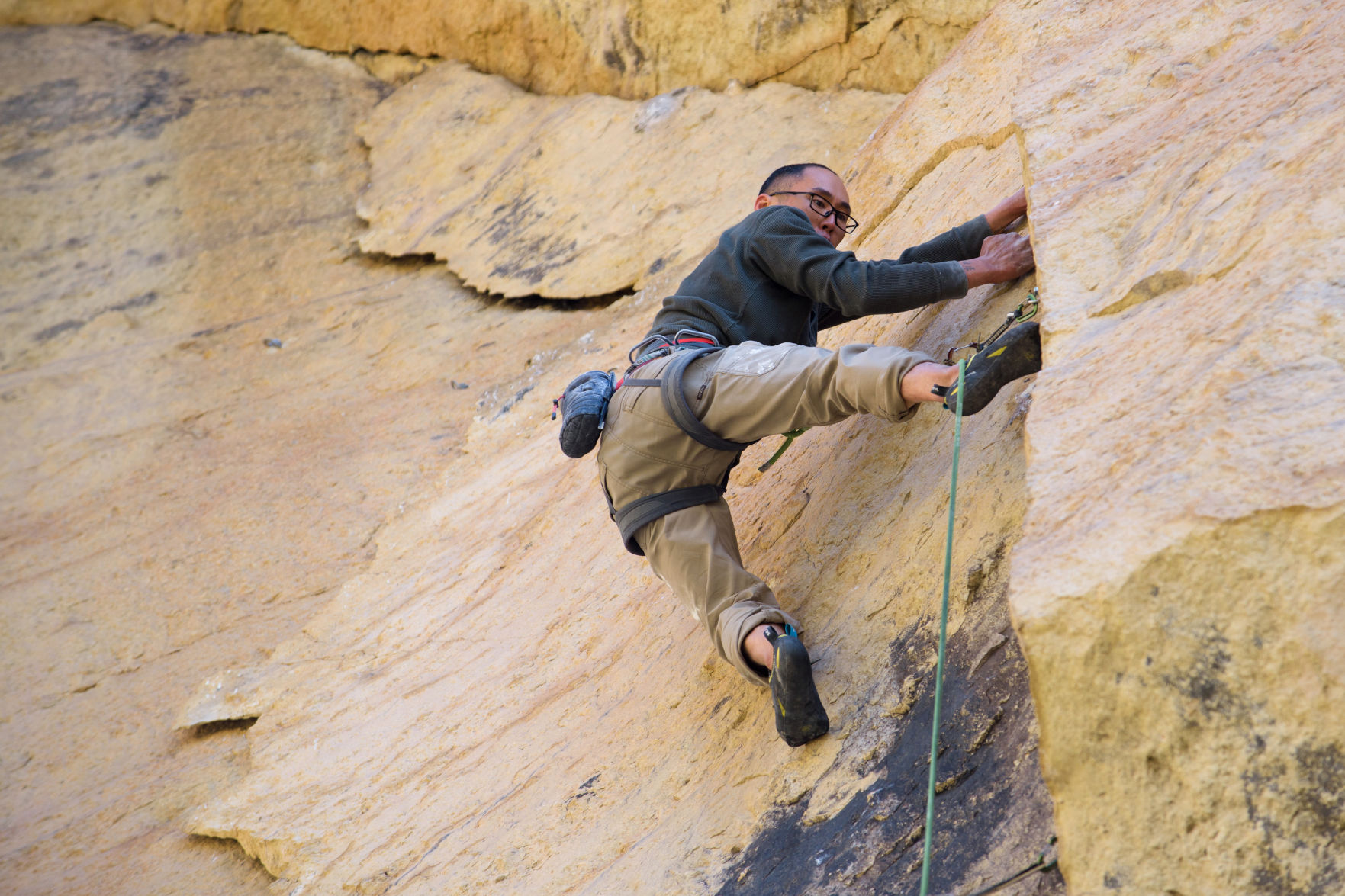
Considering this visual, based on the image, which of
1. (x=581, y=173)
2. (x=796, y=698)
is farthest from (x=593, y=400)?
(x=581, y=173)

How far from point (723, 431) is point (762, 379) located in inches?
8.1

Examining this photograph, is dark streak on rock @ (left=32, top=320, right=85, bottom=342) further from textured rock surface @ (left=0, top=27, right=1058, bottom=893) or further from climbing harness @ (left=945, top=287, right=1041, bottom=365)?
climbing harness @ (left=945, top=287, right=1041, bottom=365)

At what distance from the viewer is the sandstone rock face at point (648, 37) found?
559 centimetres

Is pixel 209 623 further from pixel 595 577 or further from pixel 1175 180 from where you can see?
pixel 1175 180

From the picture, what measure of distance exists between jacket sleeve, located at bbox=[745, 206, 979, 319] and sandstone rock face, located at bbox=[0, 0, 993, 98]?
308 cm

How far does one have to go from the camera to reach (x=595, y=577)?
3768 mm

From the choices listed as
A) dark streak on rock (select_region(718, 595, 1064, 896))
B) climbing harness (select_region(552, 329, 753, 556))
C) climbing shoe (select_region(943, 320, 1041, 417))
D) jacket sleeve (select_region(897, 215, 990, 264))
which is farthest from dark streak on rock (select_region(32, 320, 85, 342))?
climbing shoe (select_region(943, 320, 1041, 417))

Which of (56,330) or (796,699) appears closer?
(796,699)

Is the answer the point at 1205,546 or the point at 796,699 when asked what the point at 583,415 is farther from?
the point at 1205,546

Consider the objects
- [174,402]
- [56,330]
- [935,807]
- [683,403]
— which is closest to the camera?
[935,807]

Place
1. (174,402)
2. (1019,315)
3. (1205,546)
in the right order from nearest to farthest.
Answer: (1205,546), (1019,315), (174,402)

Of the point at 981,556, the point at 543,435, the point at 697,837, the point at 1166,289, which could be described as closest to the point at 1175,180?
the point at 1166,289

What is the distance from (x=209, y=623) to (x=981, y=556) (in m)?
4.12

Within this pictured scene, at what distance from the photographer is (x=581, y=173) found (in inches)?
260
